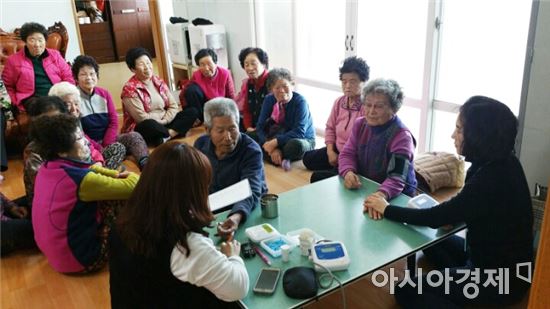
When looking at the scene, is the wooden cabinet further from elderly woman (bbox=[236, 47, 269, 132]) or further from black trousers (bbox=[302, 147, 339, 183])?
black trousers (bbox=[302, 147, 339, 183])

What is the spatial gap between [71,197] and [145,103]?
2.31 meters

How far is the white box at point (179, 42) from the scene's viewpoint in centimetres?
547

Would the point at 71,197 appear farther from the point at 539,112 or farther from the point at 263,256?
the point at 539,112

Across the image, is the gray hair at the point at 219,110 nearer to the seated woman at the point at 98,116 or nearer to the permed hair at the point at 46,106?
the permed hair at the point at 46,106

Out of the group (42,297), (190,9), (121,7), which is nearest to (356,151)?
(42,297)

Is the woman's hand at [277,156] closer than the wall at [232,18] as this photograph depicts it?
Yes

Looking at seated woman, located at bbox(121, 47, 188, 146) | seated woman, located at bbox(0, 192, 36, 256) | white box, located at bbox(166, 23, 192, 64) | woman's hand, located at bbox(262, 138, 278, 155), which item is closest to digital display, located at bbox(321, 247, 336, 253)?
seated woman, located at bbox(0, 192, 36, 256)

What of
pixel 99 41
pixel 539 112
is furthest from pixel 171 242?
pixel 99 41

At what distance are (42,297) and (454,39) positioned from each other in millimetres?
3159

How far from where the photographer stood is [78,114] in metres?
3.40

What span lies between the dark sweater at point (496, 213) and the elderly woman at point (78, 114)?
252 cm

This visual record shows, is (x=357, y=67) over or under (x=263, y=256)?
over

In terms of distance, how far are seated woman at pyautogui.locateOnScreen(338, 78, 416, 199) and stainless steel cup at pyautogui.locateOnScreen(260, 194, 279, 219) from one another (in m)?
0.44

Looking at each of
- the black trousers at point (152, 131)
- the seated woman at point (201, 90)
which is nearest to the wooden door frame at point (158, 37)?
the seated woman at point (201, 90)
